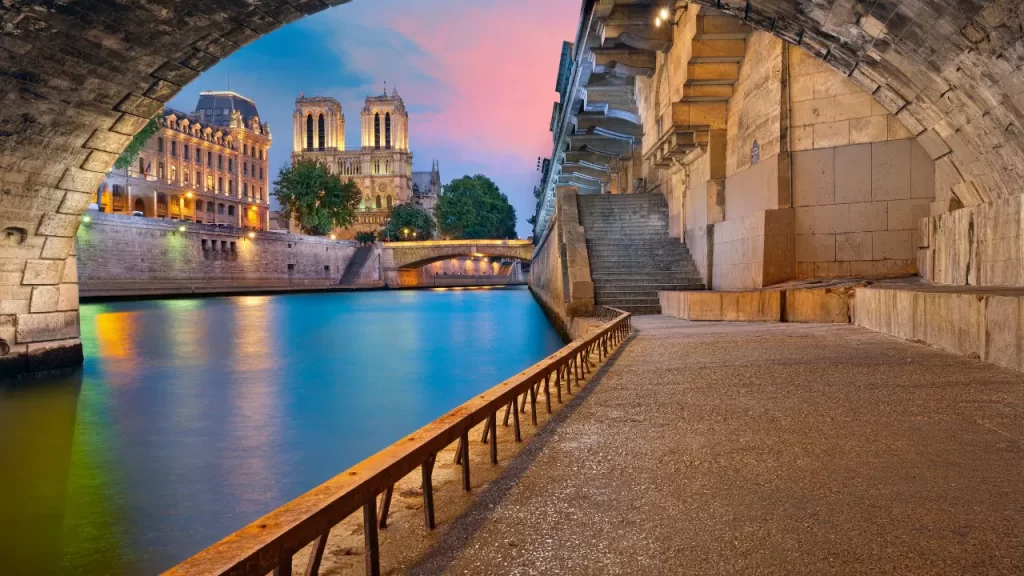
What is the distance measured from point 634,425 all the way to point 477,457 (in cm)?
142

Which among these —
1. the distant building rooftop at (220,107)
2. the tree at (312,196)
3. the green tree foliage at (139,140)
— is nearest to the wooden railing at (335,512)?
the green tree foliage at (139,140)

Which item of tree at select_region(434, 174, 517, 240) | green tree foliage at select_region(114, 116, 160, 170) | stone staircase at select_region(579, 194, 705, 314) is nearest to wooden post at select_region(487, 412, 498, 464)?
stone staircase at select_region(579, 194, 705, 314)

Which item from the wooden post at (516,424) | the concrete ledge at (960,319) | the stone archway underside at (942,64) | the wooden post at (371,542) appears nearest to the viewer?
the wooden post at (371,542)

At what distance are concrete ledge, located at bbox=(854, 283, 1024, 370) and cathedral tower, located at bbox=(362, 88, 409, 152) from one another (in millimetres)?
123558

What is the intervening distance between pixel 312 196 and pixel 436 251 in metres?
14.1

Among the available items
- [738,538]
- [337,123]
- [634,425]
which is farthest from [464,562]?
[337,123]

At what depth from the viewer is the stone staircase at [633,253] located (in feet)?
58.3

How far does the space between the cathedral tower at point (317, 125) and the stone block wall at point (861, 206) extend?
397 feet

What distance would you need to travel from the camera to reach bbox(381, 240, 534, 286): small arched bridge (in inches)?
2982

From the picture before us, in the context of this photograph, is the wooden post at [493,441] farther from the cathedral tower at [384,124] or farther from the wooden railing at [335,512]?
the cathedral tower at [384,124]

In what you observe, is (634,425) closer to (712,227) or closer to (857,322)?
(857,322)

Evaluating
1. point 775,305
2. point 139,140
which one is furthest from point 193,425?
point 139,140

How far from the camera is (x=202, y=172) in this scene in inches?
3095

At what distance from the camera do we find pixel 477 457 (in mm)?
4801
